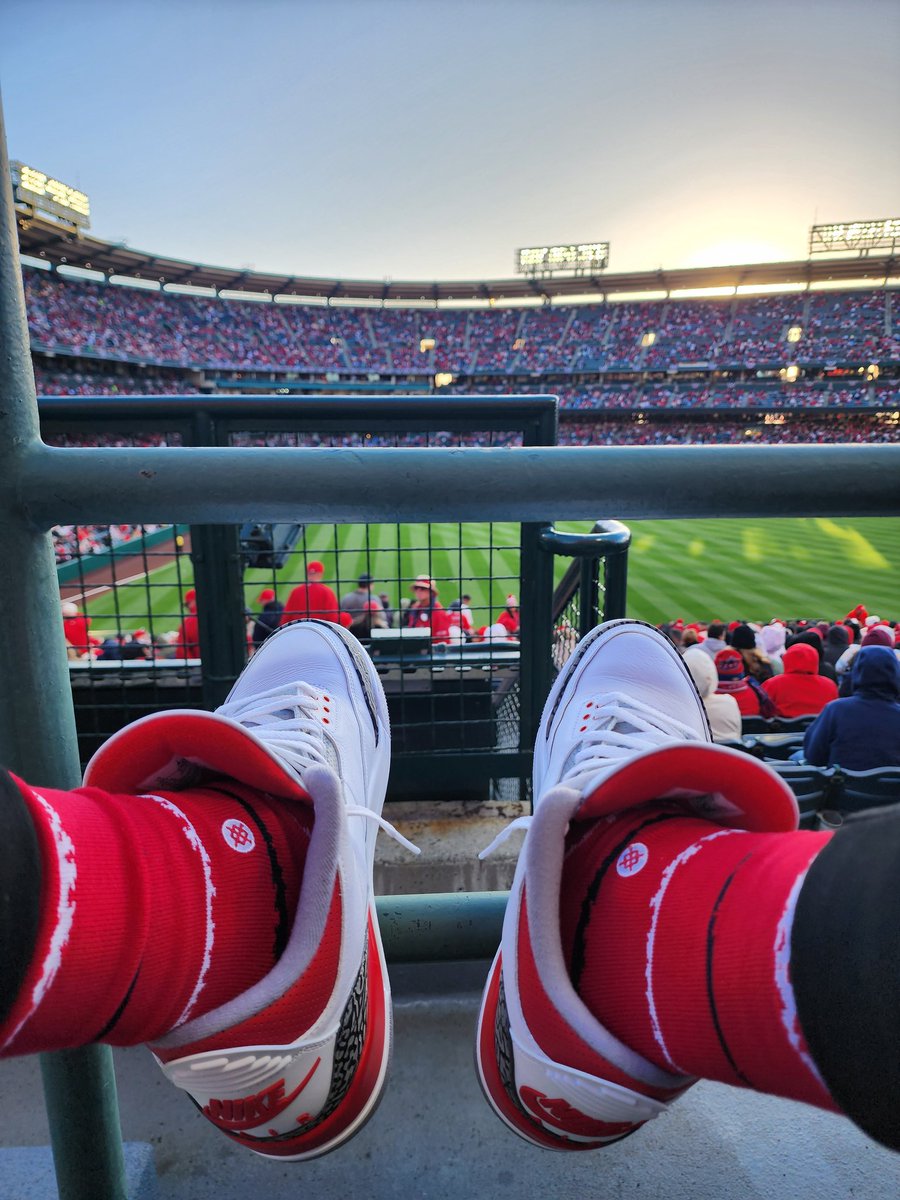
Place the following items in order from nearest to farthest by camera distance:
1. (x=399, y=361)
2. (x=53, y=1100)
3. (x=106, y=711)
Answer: (x=53, y=1100) < (x=106, y=711) < (x=399, y=361)

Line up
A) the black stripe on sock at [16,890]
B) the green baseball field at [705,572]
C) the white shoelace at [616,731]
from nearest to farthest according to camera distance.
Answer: the black stripe on sock at [16,890] → the white shoelace at [616,731] → the green baseball field at [705,572]

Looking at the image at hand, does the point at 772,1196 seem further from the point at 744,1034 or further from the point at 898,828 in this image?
the point at 898,828

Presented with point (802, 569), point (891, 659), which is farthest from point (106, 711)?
point (802, 569)

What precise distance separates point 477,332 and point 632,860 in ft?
160

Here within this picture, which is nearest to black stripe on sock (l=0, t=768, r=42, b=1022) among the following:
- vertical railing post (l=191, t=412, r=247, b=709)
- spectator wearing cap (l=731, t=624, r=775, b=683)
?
vertical railing post (l=191, t=412, r=247, b=709)

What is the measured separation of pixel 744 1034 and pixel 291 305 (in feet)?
165

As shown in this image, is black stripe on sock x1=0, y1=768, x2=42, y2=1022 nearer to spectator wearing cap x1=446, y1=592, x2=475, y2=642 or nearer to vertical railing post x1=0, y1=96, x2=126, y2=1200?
vertical railing post x1=0, y1=96, x2=126, y2=1200

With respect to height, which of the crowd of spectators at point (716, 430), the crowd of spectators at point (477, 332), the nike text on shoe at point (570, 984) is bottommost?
the nike text on shoe at point (570, 984)

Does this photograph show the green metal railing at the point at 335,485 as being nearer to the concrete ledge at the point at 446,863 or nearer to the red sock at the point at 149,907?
the red sock at the point at 149,907

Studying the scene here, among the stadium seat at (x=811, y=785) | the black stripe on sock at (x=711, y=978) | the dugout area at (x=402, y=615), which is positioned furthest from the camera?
the stadium seat at (x=811, y=785)

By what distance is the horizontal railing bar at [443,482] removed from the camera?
62 cm

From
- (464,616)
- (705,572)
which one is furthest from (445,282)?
(464,616)

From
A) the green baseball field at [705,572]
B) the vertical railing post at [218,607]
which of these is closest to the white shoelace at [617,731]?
the vertical railing post at [218,607]

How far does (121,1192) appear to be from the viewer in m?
0.84
